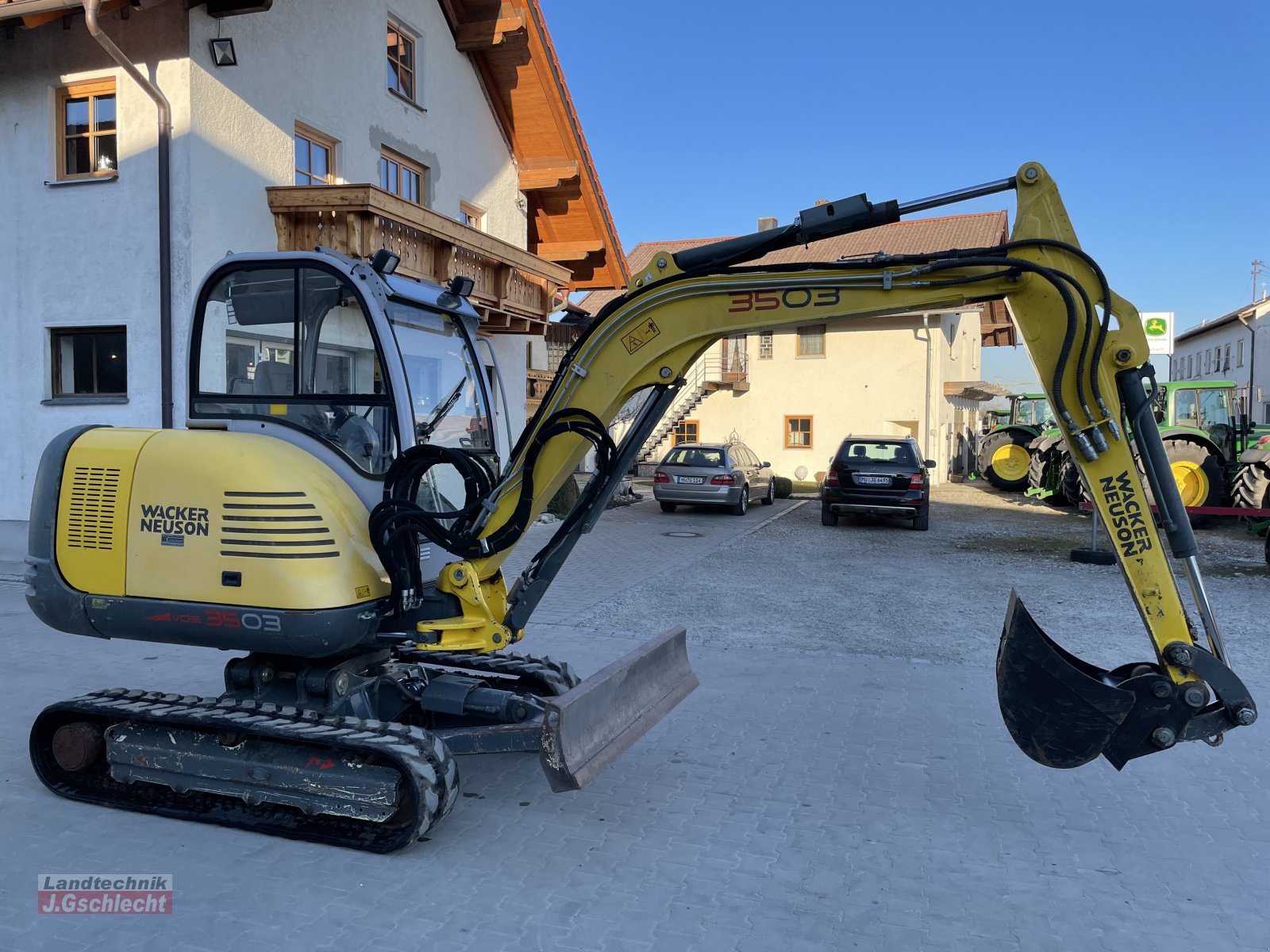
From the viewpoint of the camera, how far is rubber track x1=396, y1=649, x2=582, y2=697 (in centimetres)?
571

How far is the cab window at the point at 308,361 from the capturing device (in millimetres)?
4793

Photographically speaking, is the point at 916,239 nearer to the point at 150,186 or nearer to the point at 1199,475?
the point at 1199,475

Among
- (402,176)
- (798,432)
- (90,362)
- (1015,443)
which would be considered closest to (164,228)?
(90,362)

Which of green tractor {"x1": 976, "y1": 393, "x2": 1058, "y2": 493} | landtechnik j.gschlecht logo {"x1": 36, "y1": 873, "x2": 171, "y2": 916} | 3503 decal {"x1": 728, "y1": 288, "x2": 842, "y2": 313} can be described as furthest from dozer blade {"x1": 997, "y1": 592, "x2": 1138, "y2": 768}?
green tractor {"x1": 976, "y1": 393, "x2": 1058, "y2": 493}

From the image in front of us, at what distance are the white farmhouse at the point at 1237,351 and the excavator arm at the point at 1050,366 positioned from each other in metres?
32.7

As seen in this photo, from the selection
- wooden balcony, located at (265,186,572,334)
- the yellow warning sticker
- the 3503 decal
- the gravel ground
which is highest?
wooden balcony, located at (265,186,572,334)

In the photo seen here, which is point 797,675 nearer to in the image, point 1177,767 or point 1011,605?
point 1177,767

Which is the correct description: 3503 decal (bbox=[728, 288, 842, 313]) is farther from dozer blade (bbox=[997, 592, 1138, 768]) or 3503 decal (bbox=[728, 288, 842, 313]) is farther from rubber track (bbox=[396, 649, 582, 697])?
rubber track (bbox=[396, 649, 582, 697])

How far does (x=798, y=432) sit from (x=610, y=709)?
25543 mm

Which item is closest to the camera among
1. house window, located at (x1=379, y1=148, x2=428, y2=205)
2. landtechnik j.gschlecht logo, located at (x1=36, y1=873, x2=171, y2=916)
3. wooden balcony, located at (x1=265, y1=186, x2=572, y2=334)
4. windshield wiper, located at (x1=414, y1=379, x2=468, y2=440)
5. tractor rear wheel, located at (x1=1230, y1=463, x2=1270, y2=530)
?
landtechnik j.gschlecht logo, located at (x1=36, y1=873, x2=171, y2=916)

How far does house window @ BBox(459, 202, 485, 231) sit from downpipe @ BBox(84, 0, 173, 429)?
594 cm

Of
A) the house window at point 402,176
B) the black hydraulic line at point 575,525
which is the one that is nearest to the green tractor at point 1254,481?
the house window at point 402,176

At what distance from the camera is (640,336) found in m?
4.69

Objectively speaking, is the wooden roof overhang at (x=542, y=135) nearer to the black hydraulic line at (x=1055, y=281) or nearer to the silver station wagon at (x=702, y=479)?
the silver station wagon at (x=702, y=479)
